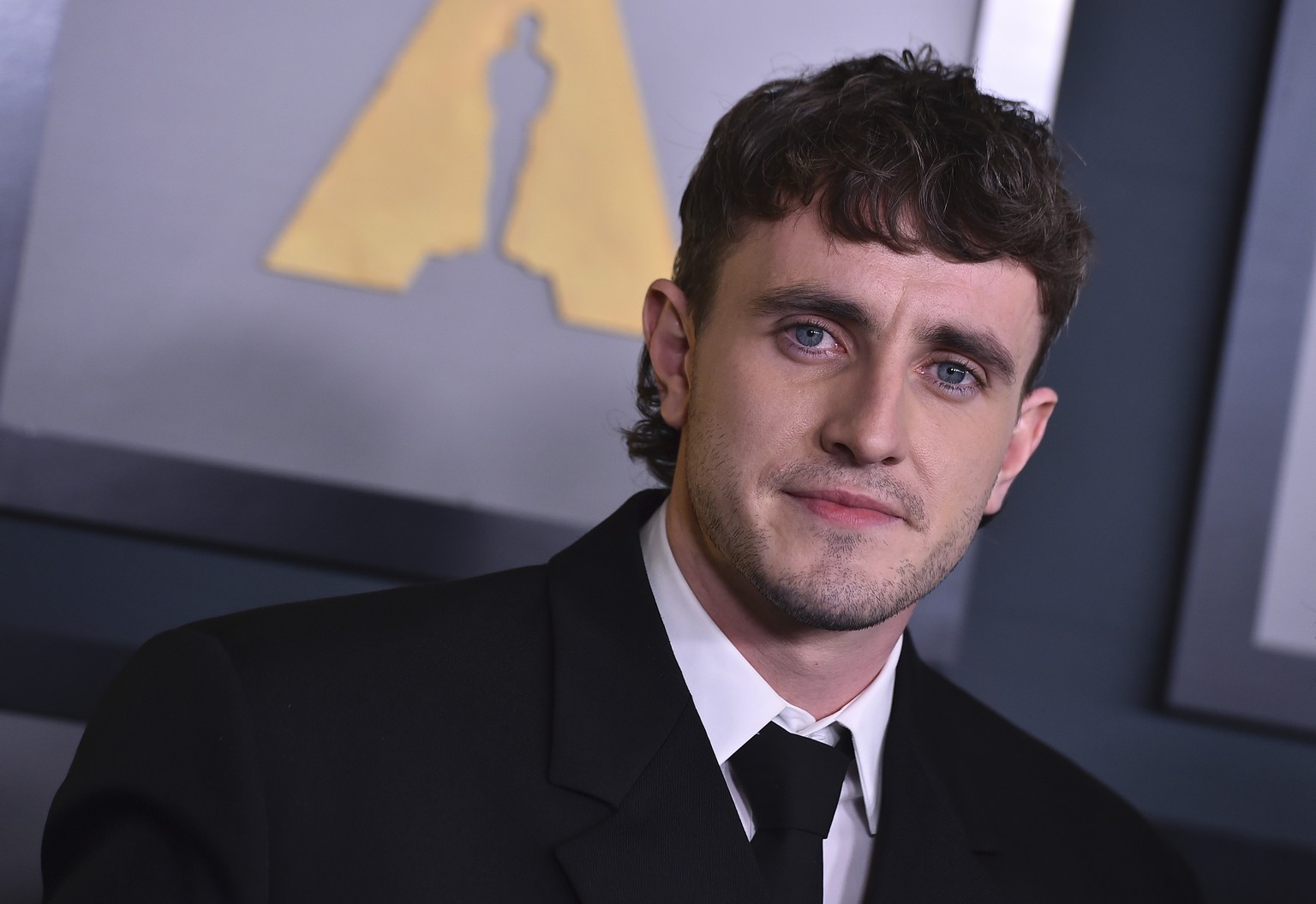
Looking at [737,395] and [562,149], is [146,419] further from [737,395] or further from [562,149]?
[737,395]

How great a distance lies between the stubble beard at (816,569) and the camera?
3.89 ft

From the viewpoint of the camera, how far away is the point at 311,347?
1.63m

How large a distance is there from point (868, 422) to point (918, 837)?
0.41 m

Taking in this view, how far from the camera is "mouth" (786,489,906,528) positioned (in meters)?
1.18

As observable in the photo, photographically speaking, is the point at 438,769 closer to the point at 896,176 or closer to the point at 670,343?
the point at 670,343

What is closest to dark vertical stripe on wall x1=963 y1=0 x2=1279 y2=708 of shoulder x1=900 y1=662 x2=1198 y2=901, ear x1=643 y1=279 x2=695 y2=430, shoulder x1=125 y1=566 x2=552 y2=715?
shoulder x1=900 y1=662 x2=1198 y2=901

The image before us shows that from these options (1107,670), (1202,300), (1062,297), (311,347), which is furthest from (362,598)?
(1202,300)

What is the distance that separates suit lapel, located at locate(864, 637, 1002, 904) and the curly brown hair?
16.3 inches

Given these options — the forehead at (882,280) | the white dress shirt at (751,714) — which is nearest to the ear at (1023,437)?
the forehead at (882,280)

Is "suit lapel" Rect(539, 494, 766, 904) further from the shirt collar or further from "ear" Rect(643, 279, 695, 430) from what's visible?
"ear" Rect(643, 279, 695, 430)

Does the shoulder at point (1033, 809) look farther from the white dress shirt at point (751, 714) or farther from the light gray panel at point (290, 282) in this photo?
the light gray panel at point (290, 282)

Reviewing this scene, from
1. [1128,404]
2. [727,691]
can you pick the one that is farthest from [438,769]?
[1128,404]

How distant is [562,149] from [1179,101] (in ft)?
2.76

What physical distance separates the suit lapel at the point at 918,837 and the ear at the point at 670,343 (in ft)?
1.25
